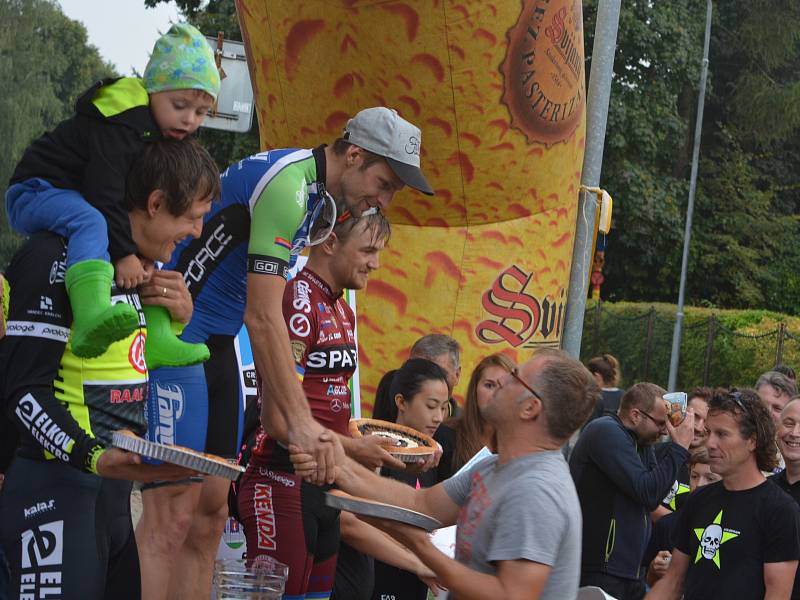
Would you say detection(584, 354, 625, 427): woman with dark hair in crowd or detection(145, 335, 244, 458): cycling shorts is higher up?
detection(145, 335, 244, 458): cycling shorts

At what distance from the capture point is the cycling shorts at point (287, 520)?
4.42 metres

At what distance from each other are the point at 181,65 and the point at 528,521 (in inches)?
70.6

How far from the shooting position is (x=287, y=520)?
4449mm

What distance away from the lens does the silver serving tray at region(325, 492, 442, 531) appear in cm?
294

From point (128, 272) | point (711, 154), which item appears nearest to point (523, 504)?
point (128, 272)

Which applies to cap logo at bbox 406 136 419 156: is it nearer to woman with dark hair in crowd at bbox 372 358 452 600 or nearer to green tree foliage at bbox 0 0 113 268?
woman with dark hair in crowd at bbox 372 358 452 600

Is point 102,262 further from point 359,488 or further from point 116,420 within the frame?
point 359,488

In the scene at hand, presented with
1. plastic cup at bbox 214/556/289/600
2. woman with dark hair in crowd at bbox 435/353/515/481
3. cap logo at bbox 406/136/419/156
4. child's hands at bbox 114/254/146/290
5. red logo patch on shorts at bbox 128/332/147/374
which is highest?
cap logo at bbox 406/136/419/156

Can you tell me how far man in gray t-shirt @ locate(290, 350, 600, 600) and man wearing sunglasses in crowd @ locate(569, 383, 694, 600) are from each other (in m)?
2.86

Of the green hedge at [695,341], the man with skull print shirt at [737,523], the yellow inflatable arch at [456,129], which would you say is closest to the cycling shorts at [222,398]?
the man with skull print shirt at [737,523]

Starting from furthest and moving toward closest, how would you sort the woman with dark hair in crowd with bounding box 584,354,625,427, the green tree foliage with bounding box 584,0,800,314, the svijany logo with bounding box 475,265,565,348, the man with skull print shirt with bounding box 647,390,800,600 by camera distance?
the green tree foliage with bounding box 584,0,800,314 < the woman with dark hair in crowd with bounding box 584,354,625,427 < the svijany logo with bounding box 475,265,565,348 < the man with skull print shirt with bounding box 647,390,800,600

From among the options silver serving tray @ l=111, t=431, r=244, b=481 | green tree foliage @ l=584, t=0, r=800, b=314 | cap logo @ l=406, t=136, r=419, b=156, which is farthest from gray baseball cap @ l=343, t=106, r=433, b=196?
green tree foliage @ l=584, t=0, r=800, b=314

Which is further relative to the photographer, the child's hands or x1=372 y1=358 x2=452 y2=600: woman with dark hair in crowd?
x1=372 y1=358 x2=452 y2=600: woman with dark hair in crowd

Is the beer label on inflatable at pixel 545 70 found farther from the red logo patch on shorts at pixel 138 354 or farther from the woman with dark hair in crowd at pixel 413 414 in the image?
the red logo patch on shorts at pixel 138 354
